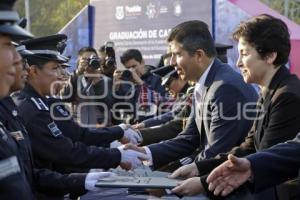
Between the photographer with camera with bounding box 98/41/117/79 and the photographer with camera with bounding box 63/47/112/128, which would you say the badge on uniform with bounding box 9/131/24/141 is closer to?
the photographer with camera with bounding box 63/47/112/128

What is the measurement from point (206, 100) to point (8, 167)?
1720 millimetres

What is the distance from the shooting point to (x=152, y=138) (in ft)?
16.2

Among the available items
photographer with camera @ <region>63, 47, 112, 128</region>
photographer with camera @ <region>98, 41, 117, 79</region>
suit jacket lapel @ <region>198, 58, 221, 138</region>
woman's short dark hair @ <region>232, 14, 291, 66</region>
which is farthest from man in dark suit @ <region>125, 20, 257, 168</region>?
photographer with camera @ <region>98, 41, 117, 79</region>

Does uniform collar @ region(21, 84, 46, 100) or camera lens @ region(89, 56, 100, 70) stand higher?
uniform collar @ region(21, 84, 46, 100)

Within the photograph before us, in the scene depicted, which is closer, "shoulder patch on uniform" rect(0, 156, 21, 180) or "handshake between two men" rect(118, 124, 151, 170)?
"shoulder patch on uniform" rect(0, 156, 21, 180)

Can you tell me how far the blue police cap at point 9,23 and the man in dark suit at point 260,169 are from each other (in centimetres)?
103

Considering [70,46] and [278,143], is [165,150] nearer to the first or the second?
[278,143]

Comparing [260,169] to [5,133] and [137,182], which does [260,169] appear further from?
[5,133]

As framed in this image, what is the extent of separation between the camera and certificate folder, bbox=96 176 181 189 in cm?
261

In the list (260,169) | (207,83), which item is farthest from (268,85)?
(207,83)

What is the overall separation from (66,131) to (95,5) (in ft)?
21.3

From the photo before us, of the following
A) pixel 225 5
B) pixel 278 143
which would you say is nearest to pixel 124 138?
pixel 278 143

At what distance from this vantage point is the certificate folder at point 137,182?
8.55 ft

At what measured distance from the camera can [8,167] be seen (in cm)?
206
